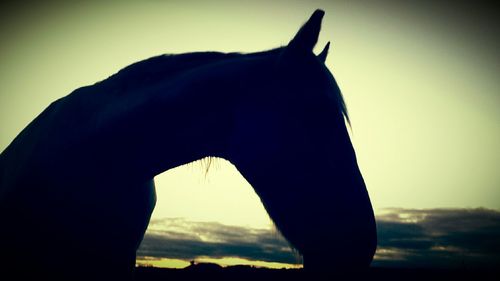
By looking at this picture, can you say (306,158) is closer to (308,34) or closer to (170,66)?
(308,34)

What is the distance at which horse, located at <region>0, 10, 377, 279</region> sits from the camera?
1721mm

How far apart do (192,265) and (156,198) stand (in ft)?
14.4

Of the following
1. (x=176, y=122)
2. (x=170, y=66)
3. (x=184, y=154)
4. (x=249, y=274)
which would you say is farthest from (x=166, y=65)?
(x=249, y=274)

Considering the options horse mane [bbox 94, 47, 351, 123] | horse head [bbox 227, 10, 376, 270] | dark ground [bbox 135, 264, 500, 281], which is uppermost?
horse mane [bbox 94, 47, 351, 123]

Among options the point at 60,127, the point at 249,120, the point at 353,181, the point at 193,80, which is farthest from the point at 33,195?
the point at 353,181

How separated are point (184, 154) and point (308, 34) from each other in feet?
3.16

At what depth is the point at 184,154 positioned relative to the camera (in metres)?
1.92

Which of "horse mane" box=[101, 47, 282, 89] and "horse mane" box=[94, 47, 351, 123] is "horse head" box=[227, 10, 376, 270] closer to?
"horse mane" box=[94, 47, 351, 123]

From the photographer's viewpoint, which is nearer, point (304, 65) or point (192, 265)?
point (304, 65)

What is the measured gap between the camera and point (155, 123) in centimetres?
191

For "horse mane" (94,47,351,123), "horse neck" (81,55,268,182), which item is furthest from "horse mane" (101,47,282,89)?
"horse neck" (81,55,268,182)

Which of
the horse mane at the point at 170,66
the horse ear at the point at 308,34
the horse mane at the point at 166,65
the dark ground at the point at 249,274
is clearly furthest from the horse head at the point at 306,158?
the dark ground at the point at 249,274

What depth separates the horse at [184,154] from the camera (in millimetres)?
1721

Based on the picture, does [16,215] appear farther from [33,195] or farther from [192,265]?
[192,265]
